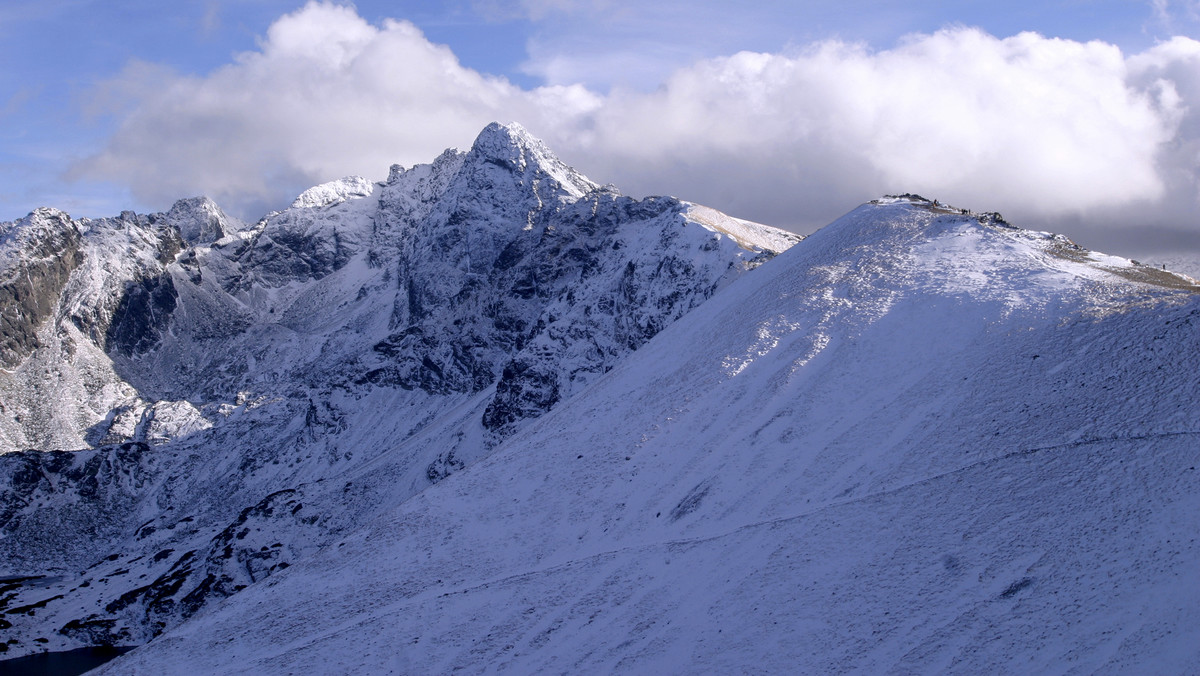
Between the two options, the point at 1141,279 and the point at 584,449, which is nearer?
the point at 1141,279

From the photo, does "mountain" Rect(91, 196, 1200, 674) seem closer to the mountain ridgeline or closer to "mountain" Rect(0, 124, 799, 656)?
the mountain ridgeline

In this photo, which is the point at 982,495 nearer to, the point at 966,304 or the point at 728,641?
the point at 728,641

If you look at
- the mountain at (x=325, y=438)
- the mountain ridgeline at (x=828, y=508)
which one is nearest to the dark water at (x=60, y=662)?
the mountain at (x=325, y=438)

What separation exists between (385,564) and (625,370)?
32155 mm

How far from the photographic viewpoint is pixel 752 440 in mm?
61969

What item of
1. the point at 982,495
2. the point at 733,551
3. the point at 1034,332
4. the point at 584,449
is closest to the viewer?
the point at 982,495

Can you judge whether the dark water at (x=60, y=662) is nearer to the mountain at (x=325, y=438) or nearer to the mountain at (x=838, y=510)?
the mountain at (x=325, y=438)

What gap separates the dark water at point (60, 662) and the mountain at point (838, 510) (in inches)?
2177

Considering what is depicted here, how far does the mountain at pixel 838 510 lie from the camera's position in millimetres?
39031

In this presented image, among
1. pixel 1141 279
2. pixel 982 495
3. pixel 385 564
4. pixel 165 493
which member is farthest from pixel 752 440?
pixel 165 493

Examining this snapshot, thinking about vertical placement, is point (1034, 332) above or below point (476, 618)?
above

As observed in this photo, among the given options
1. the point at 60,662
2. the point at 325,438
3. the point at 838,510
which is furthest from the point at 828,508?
the point at 325,438

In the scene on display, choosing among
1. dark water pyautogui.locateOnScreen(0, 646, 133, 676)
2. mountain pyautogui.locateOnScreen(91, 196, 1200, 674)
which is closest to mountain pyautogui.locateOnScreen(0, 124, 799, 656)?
dark water pyautogui.locateOnScreen(0, 646, 133, 676)

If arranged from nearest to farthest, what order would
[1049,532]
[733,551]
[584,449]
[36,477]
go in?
[1049,532] < [733,551] < [584,449] < [36,477]
